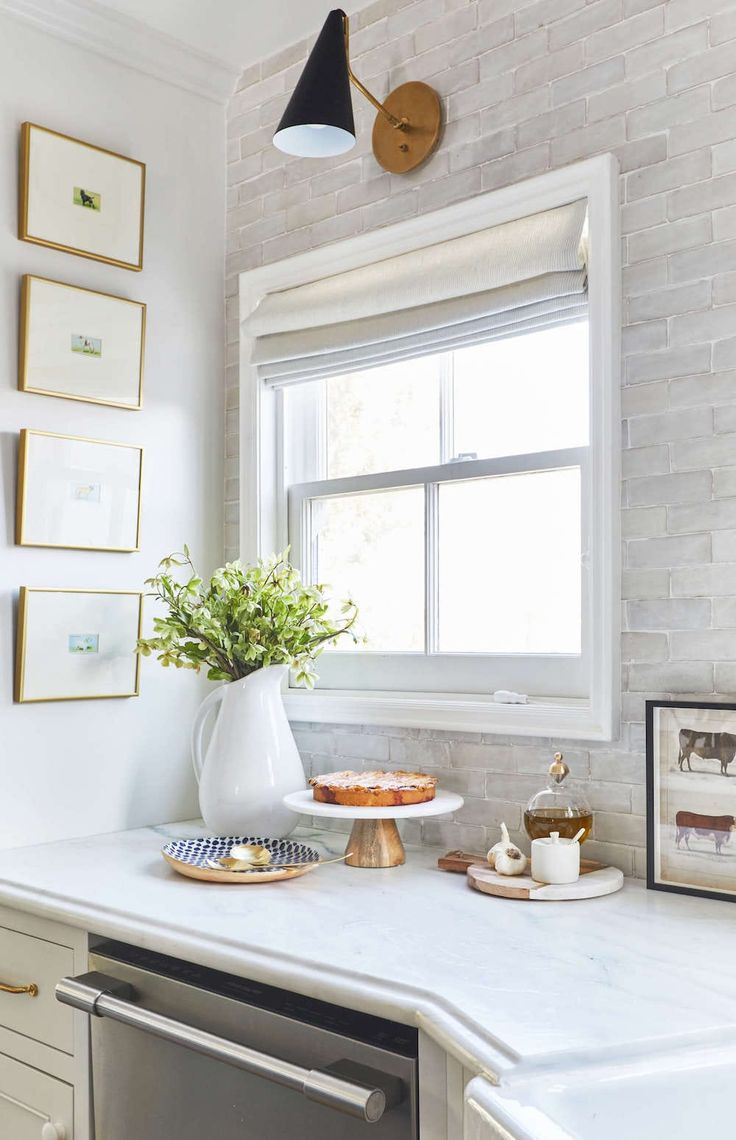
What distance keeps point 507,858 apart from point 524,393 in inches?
34.6

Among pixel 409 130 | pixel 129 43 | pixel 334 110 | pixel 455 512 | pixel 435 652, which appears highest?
pixel 129 43

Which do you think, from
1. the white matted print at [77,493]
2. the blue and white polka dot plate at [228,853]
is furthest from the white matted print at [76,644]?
the blue and white polka dot plate at [228,853]

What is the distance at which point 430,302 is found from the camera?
2002mm

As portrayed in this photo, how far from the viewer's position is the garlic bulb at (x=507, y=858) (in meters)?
1.67

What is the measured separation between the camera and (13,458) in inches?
79.6

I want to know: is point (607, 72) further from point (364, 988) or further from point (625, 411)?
point (364, 988)

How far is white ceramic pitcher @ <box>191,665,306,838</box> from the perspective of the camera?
1959mm

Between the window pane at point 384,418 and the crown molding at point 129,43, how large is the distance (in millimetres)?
777

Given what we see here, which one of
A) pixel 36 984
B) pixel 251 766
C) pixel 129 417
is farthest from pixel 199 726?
pixel 129 417

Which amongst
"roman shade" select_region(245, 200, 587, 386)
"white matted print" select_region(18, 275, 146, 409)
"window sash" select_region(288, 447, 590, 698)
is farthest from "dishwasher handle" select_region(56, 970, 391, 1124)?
"roman shade" select_region(245, 200, 587, 386)

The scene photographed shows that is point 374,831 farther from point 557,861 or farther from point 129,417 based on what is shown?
point 129,417

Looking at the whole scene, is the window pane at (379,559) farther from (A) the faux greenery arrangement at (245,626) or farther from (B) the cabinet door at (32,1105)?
(B) the cabinet door at (32,1105)

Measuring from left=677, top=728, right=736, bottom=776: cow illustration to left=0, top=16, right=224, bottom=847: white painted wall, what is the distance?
117 cm

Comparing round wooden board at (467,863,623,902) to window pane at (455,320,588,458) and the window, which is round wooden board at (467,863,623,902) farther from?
window pane at (455,320,588,458)
